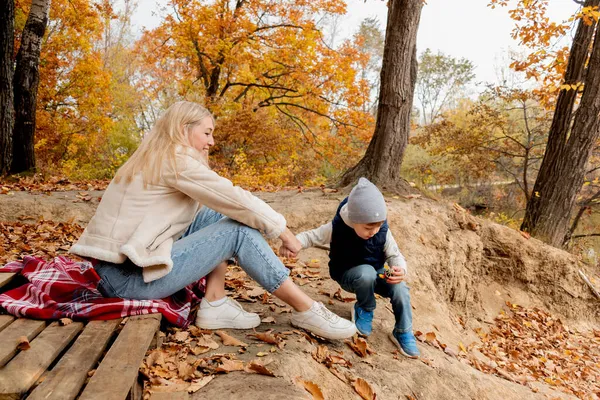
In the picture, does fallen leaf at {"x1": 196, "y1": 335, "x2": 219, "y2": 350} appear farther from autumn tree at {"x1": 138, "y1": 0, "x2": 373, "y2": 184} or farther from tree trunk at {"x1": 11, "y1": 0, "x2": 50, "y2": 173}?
autumn tree at {"x1": 138, "y1": 0, "x2": 373, "y2": 184}

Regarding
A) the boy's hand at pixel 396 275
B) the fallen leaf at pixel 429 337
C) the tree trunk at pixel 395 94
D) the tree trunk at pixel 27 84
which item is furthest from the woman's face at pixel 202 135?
the tree trunk at pixel 27 84

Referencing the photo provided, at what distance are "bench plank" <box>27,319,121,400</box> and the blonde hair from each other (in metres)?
0.81

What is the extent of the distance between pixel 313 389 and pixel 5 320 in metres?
1.63

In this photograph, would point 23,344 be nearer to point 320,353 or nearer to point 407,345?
point 320,353

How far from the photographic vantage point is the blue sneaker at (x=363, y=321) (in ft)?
10.9

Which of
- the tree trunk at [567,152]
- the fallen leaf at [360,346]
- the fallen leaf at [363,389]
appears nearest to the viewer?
the fallen leaf at [363,389]

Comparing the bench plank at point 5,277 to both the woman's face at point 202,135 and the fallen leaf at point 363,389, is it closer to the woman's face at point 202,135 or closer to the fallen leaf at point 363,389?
the woman's face at point 202,135

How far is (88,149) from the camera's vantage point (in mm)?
19750

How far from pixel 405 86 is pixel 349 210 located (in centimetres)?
383

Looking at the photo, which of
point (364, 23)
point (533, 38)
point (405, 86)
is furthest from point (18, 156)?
point (364, 23)

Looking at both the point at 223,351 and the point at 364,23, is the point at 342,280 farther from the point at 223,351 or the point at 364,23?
the point at 364,23

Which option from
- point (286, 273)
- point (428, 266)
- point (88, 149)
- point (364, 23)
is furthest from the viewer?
point (364, 23)

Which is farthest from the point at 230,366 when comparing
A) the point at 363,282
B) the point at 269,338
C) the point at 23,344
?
the point at 363,282

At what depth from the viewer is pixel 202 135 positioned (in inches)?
105
